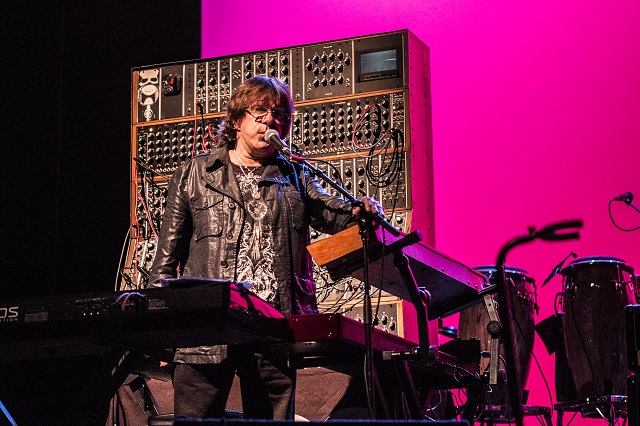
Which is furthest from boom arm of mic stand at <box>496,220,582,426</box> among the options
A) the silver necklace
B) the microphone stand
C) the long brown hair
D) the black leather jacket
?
the long brown hair

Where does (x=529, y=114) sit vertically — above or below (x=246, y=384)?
above

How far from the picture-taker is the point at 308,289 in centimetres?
367

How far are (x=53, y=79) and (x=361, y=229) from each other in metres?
3.62

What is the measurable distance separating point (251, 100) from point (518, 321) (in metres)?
2.83

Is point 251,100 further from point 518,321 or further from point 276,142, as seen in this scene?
point 518,321

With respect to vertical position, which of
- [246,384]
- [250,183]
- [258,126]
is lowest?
[246,384]

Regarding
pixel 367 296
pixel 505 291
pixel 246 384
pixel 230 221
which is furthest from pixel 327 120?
pixel 505 291

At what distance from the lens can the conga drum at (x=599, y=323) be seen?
566 centimetres

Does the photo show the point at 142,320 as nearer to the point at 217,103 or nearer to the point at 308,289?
the point at 308,289

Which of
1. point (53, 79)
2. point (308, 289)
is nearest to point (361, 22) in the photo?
point (53, 79)

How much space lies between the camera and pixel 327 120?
5.82 m

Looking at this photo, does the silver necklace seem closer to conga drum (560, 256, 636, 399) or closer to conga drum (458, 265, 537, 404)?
conga drum (458, 265, 537, 404)

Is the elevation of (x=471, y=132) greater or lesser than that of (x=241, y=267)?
greater

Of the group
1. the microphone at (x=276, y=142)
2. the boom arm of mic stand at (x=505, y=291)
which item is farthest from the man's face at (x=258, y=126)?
the boom arm of mic stand at (x=505, y=291)
